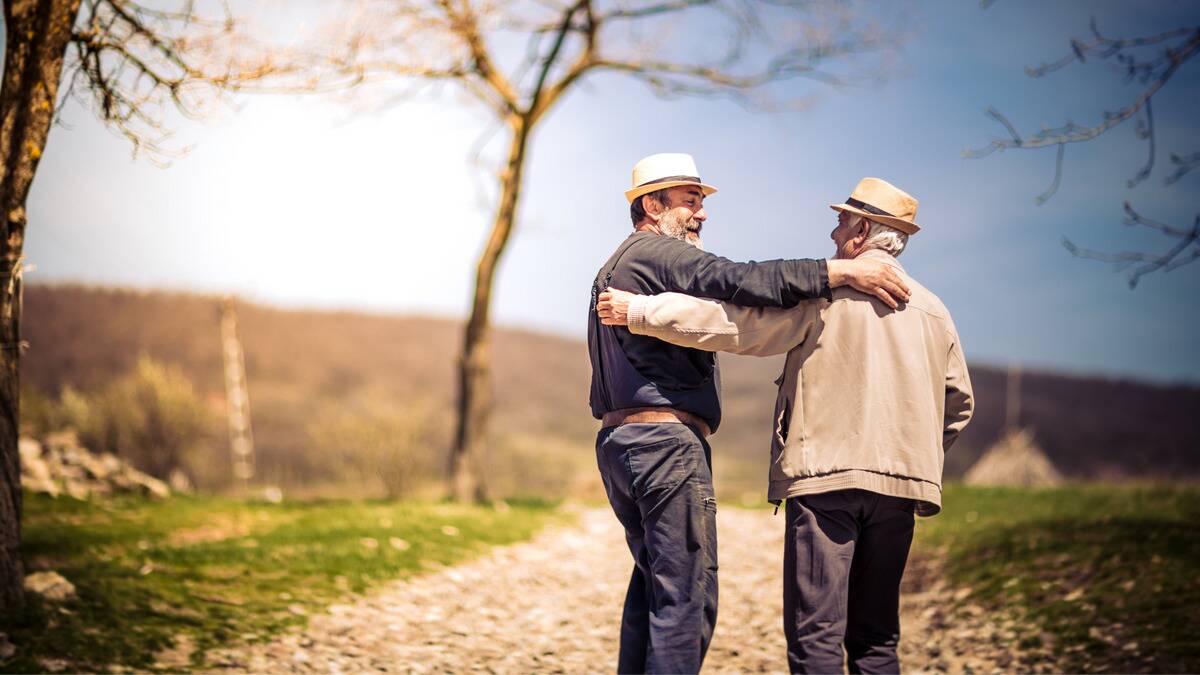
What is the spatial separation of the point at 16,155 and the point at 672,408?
4901 mm

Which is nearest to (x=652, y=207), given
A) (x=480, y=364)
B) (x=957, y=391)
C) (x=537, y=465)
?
(x=957, y=391)

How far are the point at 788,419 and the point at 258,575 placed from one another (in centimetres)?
550

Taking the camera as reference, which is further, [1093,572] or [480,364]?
[480,364]

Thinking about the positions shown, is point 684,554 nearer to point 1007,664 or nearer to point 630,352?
point 630,352

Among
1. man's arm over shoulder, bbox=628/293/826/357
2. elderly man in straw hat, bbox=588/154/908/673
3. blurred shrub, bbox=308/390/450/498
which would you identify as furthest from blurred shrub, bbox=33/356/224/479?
man's arm over shoulder, bbox=628/293/826/357

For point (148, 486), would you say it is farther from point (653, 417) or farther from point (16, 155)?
point (653, 417)

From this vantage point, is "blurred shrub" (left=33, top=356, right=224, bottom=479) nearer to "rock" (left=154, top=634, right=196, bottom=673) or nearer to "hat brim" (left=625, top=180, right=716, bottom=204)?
"rock" (left=154, top=634, right=196, bottom=673)

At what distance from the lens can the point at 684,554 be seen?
3871 mm

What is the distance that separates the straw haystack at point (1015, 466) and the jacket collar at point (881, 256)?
47.0 ft

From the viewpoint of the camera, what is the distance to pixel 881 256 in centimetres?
390

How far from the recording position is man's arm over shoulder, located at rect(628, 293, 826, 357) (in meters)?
3.73

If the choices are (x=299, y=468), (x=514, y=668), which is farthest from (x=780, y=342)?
(x=299, y=468)

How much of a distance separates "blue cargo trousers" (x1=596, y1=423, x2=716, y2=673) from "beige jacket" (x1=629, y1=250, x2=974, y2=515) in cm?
33

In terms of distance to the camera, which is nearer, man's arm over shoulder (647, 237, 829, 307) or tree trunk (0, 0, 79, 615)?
man's arm over shoulder (647, 237, 829, 307)
